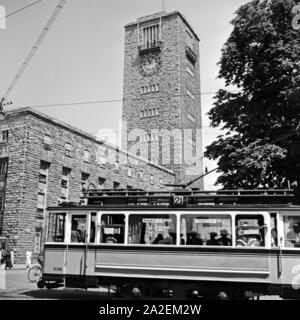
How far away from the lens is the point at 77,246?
12320 mm

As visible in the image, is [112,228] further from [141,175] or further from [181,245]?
[141,175]

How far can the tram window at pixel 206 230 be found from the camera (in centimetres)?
1152

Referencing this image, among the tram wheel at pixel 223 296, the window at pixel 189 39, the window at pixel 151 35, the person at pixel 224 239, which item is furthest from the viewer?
the window at pixel 189 39

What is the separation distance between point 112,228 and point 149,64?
61233 mm

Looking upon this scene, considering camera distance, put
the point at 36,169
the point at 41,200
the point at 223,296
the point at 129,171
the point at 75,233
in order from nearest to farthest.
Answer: the point at 223,296 < the point at 75,233 < the point at 36,169 < the point at 41,200 < the point at 129,171

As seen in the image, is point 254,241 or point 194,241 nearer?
point 254,241

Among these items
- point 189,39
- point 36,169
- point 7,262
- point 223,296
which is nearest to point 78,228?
point 223,296

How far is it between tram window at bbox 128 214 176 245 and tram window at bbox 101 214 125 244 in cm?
28

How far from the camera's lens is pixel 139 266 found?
11641 millimetres

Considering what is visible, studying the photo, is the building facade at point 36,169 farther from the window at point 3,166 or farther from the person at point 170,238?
the person at point 170,238

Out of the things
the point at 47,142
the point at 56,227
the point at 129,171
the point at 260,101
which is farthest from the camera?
the point at 129,171

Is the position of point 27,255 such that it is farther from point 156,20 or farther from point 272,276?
point 156,20

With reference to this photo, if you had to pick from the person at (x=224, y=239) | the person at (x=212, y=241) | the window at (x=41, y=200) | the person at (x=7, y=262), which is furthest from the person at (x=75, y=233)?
the window at (x=41, y=200)
